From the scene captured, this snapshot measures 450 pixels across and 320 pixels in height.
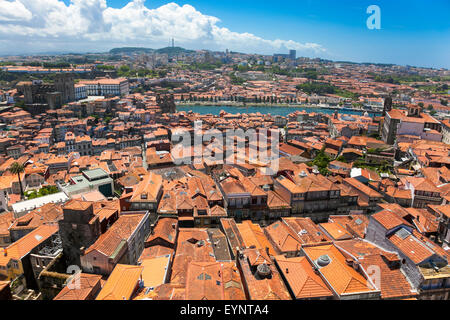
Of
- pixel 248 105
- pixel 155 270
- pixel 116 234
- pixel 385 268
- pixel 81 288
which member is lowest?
pixel 155 270

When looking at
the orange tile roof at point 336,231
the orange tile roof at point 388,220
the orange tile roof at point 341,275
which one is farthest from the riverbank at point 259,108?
the orange tile roof at point 341,275

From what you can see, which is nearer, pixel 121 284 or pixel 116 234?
pixel 121 284

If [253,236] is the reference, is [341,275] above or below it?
above

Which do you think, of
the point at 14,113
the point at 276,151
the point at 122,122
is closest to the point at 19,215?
the point at 276,151

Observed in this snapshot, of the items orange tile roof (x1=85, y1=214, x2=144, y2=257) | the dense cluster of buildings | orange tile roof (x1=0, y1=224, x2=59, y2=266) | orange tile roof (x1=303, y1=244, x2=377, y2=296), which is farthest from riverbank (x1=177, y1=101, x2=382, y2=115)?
orange tile roof (x1=303, y1=244, x2=377, y2=296)

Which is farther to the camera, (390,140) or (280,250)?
(390,140)

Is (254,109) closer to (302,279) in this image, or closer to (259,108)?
(259,108)

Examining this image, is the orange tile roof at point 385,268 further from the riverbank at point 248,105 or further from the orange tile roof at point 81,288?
the riverbank at point 248,105

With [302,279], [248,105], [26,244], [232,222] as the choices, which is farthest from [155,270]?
[248,105]

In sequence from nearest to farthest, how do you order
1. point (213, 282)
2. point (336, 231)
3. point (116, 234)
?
1. point (213, 282)
2. point (116, 234)
3. point (336, 231)

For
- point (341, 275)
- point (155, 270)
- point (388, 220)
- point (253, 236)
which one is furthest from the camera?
point (253, 236)
